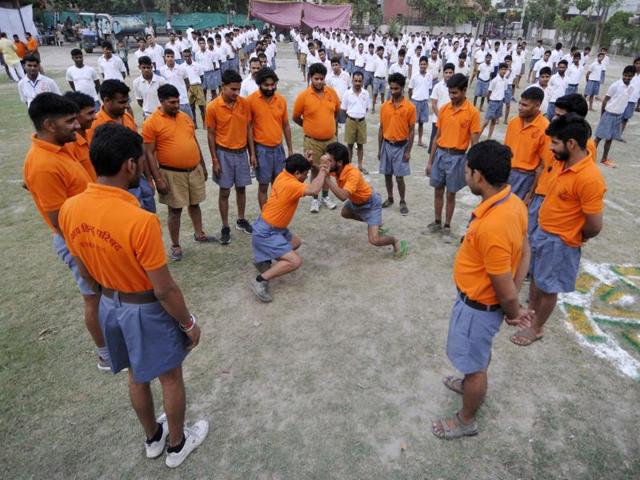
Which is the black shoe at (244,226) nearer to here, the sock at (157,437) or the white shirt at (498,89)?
the sock at (157,437)

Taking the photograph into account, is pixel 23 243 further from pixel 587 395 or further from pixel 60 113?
pixel 587 395

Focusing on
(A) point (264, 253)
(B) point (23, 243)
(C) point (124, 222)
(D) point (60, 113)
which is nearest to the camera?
(C) point (124, 222)

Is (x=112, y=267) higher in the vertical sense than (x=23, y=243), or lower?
higher

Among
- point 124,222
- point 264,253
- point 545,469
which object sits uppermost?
point 124,222

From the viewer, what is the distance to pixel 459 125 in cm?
507

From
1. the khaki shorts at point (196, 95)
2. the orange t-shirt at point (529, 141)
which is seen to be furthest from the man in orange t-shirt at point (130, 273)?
the khaki shorts at point (196, 95)

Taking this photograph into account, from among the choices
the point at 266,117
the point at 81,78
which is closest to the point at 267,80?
the point at 266,117

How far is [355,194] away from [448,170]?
1.37m

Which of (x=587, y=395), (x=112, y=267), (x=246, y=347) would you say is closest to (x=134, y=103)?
(x=246, y=347)

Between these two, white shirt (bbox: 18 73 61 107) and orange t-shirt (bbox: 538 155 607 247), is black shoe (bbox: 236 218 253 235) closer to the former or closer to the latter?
orange t-shirt (bbox: 538 155 607 247)

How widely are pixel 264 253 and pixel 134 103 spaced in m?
11.1

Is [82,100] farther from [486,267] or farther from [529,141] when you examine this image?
[529,141]

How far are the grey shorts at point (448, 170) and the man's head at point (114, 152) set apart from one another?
4.07m

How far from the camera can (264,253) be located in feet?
14.1
